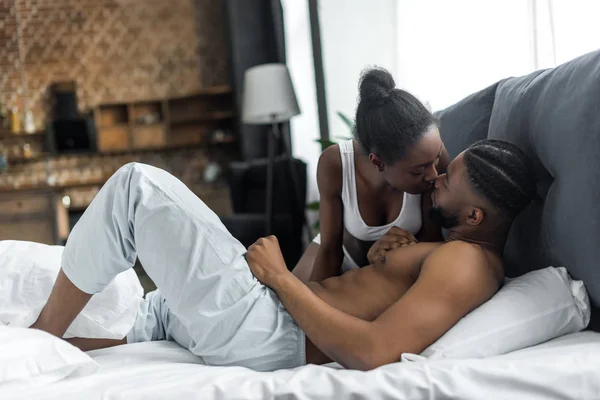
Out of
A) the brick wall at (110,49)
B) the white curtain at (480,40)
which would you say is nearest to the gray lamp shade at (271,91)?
the white curtain at (480,40)

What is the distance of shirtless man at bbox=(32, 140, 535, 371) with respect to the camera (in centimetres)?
142

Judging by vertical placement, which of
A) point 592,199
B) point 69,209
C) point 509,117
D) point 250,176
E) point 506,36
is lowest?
point 69,209

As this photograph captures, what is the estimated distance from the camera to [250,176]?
16.9 feet

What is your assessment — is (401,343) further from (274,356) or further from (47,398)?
(47,398)

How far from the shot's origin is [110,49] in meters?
7.14

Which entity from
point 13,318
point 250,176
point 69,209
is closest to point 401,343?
point 13,318

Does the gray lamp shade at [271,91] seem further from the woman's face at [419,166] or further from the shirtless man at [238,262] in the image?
the shirtless man at [238,262]

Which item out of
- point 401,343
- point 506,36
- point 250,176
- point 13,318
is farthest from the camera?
point 250,176

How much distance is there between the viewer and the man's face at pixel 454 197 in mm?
1473

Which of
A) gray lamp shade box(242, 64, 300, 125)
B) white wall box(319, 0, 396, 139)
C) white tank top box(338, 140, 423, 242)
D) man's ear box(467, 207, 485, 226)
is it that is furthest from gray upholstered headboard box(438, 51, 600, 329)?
gray lamp shade box(242, 64, 300, 125)

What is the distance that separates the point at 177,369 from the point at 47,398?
283mm

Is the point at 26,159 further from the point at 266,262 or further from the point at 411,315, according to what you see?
the point at 411,315

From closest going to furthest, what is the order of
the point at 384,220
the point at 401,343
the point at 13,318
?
the point at 401,343 < the point at 13,318 < the point at 384,220

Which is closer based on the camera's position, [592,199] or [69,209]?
[592,199]
